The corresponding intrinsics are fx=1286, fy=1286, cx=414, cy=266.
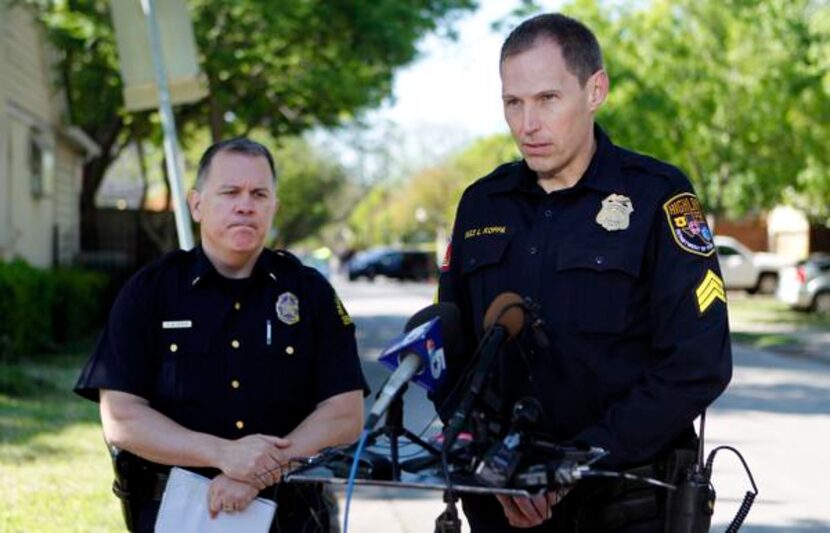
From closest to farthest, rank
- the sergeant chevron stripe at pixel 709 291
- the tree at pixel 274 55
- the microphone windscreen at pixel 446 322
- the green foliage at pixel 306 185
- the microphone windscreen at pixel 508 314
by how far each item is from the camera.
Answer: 1. the microphone windscreen at pixel 508 314
2. the microphone windscreen at pixel 446 322
3. the sergeant chevron stripe at pixel 709 291
4. the tree at pixel 274 55
5. the green foliage at pixel 306 185

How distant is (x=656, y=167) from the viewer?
3.13m

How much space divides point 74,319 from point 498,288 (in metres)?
17.6

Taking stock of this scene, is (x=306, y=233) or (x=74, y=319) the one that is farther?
(x=306, y=233)

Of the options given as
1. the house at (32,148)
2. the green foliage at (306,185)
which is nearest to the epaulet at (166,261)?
the house at (32,148)

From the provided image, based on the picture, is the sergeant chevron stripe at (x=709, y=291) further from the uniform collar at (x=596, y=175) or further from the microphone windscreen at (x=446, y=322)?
the microphone windscreen at (x=446, y=322)

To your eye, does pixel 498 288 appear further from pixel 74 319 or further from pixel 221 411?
pixel 74 319

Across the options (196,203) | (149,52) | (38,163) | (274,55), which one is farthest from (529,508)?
(274,55)

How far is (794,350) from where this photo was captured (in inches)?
871

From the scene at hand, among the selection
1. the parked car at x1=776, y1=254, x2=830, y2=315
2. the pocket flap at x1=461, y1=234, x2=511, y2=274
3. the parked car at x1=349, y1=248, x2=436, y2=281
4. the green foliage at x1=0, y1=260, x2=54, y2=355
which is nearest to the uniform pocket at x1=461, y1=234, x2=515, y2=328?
the pocket flap at x1=461, y1=234, x2=511, y2=274

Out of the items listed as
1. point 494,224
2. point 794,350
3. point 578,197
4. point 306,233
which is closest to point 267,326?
point 494,224

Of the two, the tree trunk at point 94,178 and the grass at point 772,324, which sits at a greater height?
the tree trunk at point 94,178

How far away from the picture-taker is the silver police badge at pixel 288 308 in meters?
3.74

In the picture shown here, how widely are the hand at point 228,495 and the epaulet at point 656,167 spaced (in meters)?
1.33

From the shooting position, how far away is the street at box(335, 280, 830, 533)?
26.1 ft
